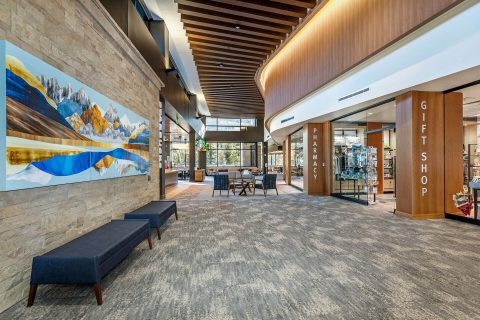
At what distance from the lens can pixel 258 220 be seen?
223 inches

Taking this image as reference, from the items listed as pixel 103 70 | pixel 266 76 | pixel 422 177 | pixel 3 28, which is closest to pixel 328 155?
pixel 422 177

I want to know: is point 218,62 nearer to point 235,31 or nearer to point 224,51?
point 224,51

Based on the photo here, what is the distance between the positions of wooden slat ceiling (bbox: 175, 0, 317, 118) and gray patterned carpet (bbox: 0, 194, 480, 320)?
513 cm

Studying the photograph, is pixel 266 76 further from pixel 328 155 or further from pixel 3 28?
pixel 3 28

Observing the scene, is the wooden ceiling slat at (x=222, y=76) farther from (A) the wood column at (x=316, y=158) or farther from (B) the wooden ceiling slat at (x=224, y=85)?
(A) the wood column at (x=316, y=158)

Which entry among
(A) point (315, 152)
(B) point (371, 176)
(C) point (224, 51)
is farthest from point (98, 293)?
(A) point (315, 152)

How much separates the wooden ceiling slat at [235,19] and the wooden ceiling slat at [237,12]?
2 cm

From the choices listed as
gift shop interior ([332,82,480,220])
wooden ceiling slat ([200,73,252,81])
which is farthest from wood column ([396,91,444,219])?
wooden ceiling slat ([200,73,252,81])

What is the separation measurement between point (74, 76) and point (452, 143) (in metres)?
7.73

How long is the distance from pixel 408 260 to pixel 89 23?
5528 mm

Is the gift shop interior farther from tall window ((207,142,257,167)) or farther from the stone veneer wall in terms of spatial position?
tall window ((207,142,257,167))

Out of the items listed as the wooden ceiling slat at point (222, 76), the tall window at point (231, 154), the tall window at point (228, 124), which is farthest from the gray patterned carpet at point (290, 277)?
the tall window at point (231, 154)

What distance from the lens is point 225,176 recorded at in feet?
30.9

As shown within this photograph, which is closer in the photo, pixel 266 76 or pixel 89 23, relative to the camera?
pixel 89 23
